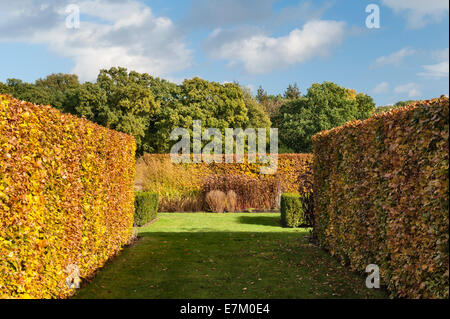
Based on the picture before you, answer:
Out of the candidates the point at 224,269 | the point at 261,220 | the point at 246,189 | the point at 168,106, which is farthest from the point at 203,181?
the point at 168,106

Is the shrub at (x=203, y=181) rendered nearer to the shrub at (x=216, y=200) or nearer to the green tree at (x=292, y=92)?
the shrub at (x=216, y=200)

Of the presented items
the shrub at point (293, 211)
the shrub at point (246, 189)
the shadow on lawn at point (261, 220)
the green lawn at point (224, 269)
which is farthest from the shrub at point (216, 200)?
the green lawn at point (224, 269)

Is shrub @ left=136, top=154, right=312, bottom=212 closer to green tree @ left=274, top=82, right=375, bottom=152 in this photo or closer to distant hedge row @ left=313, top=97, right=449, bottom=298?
distant hedge row @ left=313, top=97, right=449, bottom=298

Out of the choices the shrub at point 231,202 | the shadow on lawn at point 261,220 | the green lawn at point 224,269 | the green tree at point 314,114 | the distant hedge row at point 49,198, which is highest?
the green tree at point 314,114

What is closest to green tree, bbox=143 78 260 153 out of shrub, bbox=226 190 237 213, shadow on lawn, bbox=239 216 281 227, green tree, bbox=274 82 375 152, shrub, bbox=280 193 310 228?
green tree, bbox=274 82 375 152

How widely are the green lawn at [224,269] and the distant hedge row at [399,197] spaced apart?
0.60m

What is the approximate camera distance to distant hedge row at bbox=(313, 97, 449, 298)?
3367mm

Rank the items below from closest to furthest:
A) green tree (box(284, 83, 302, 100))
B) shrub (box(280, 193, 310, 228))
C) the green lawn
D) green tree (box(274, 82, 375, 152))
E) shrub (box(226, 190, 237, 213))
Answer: the green lawn → shrub (box(280, 193, 310, 228)) → shrub (box(226, 190, 237, 213)) → green tree (box(274, 82, 375, 152)) → green tree (box(284, 83, 302, 100))

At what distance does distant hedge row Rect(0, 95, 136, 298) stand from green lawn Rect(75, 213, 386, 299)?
64cm

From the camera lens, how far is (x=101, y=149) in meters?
6.02

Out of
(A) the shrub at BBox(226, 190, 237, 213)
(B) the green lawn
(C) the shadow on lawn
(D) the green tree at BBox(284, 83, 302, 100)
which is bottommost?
(B) the green lawn

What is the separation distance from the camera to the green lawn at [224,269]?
5.09 meters
